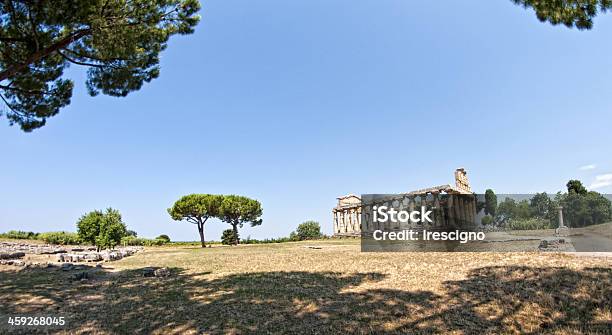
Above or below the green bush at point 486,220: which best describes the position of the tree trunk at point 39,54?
above

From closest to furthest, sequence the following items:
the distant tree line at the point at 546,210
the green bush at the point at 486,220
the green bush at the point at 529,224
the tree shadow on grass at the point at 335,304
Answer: the tree shadow on grass at the point at 335,304
the distant tree line at the point at 546,210
the green bush at the point at 529,224
the green bush at the point at 486,220

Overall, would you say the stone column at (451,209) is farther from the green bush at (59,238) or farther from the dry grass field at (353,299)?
the green bush at (59,238)

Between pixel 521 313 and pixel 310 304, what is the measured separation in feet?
11.8

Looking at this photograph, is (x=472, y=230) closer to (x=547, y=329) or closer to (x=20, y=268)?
(x=547, y=329)

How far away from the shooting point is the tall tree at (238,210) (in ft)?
139

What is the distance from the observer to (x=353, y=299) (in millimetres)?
7340

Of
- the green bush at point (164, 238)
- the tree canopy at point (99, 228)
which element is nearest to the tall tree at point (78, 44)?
the tree canopy at point (99, 228)

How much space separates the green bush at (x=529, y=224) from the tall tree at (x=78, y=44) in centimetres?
1579

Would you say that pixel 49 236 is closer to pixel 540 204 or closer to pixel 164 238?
pixel 164 238

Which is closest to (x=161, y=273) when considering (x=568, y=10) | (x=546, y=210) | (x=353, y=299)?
(x=353, y=299)

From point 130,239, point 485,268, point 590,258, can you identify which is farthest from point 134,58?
point 130,239

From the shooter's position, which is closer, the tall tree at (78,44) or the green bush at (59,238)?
the tall tree at (78,44)

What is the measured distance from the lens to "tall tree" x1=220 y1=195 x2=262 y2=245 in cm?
4228

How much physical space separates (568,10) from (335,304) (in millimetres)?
7366
